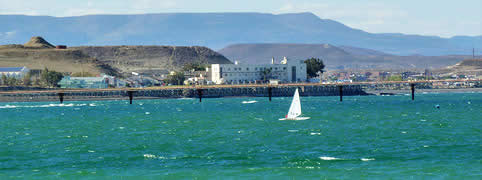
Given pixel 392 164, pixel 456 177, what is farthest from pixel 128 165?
pixel 456 177

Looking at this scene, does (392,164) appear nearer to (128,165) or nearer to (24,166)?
(128,165)

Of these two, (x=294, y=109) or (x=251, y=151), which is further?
(x=294, y=109)

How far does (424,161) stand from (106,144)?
2935cm

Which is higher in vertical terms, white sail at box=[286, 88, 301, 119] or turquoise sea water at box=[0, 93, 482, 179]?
white sail at box=[286, 88, 301, 119]

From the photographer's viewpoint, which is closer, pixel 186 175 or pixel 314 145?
pixel 186 175

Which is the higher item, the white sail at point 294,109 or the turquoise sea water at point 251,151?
the white sail at point 294,109

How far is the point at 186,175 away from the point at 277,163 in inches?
Result: 292

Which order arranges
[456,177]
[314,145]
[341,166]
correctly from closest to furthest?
[456,177]
[341,166]
[314,145]

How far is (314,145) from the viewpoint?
64.2 meters

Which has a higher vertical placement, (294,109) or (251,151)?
(294,109)

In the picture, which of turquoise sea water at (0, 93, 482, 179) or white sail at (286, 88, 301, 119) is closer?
turquoise sea water at (0, 93, 482, 179)

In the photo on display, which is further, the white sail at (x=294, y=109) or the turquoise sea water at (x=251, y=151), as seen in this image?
the white sail at (x=294, y=109)

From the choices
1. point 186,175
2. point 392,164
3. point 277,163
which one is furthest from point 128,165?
point 392,164

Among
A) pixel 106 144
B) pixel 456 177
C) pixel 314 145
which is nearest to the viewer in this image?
pixel 456 177
